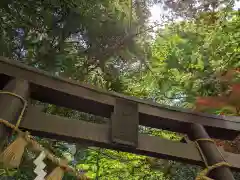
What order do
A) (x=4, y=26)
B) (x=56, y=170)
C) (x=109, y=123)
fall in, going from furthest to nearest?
1. (x=4, y=26)
2. (x=109, y=123)
3. (x=56, y=170)

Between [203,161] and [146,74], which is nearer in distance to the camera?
[203,161]

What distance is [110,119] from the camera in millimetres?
2500

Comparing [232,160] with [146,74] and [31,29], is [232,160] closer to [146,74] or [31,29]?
[31,29]

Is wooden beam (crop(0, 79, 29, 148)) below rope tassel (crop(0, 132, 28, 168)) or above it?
above

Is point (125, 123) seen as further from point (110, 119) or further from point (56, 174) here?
point (56, 174)

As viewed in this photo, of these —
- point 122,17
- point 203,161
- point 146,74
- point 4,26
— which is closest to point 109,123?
point 203,161

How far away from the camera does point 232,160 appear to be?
2678 millimetres

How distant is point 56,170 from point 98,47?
292 centimetres

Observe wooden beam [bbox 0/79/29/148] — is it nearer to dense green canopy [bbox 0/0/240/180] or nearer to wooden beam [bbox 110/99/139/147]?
wooden beam [bbox 110/99/139/147]

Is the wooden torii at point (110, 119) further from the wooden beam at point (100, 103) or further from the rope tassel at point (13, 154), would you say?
the rope tassel at point (13, 154)

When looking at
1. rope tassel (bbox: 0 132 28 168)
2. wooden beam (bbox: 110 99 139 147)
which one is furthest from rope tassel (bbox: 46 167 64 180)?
wooden beam (bbox: 110 99 139 147)

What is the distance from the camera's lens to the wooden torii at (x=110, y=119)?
2.21 metres

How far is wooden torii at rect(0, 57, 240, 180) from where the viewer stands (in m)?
2.21

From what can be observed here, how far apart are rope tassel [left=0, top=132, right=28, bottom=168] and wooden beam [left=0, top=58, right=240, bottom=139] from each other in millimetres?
559
